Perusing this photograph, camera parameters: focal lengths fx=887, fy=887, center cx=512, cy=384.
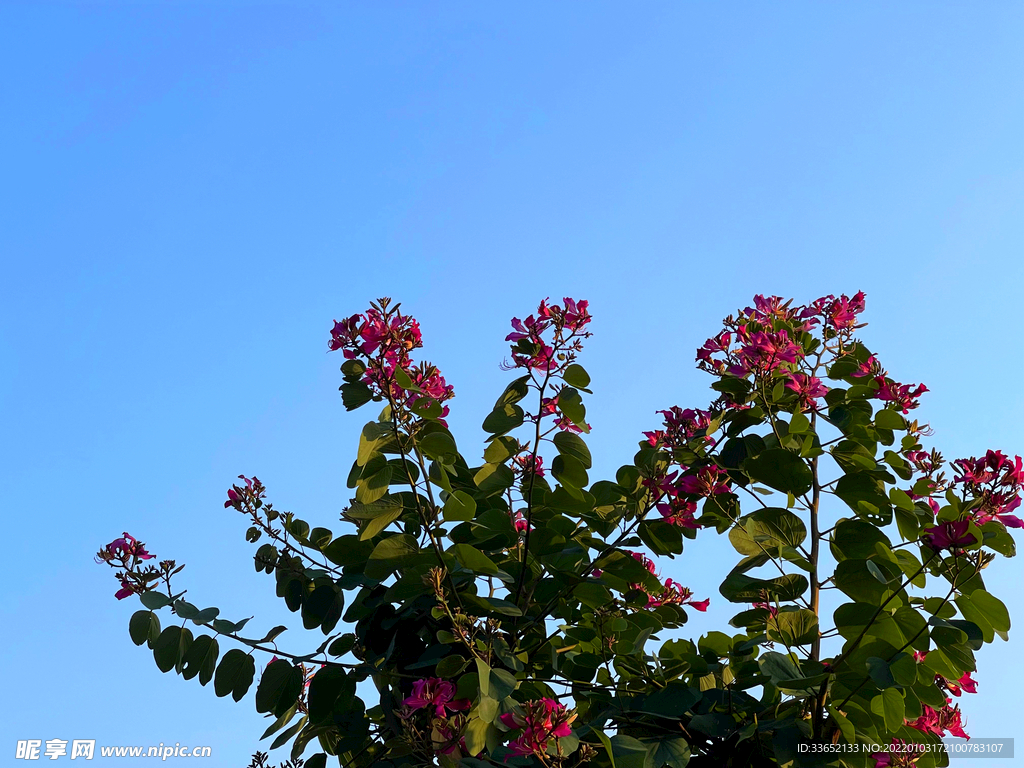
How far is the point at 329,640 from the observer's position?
2969 mm

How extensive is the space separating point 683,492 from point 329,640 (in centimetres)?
129

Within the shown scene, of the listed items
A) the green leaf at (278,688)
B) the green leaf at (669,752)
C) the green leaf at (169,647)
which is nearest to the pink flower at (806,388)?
the green leaf at (669,752)

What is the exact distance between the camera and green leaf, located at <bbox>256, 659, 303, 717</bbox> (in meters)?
2.85

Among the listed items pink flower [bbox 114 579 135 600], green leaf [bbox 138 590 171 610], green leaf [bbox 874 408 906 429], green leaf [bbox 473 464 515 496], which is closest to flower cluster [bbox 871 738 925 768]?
green leaf [bbox 874 408 906 429]

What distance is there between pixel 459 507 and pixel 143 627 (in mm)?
1092

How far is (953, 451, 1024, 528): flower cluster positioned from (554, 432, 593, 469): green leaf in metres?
1.17

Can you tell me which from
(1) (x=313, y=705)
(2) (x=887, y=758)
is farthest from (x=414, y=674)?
(2) (x=887, y=758)

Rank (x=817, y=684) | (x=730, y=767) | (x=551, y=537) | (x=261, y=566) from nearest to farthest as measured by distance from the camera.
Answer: (x=817, y=684), (x=730, y=767), (x=551, y=537), (x=261, y=566)

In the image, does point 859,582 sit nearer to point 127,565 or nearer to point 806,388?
point 806,388

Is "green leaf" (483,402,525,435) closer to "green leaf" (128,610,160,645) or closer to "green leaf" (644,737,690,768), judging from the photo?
"green leaf" (644,737,690,768)

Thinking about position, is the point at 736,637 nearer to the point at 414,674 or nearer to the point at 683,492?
the point at 683,492

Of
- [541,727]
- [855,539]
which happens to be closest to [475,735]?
[541,727]

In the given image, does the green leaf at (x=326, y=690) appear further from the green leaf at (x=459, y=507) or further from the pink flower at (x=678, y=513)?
the pink flower at (x=678, y=513)

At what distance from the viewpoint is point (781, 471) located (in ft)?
9.62
